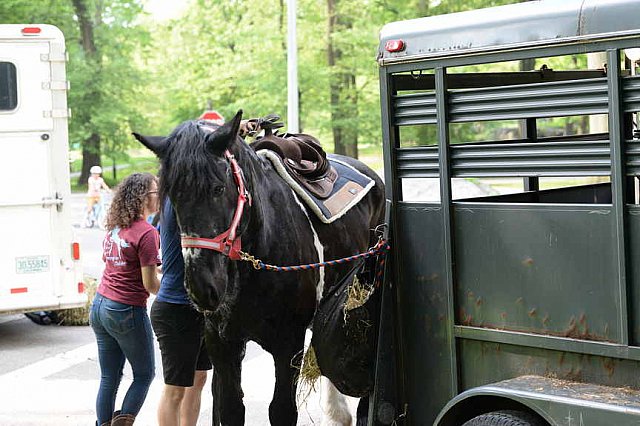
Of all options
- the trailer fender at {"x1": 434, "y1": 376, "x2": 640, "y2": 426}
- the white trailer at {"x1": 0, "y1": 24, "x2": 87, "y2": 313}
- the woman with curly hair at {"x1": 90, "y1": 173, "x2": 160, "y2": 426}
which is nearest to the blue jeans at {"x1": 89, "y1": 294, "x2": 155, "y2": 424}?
the woman with curly hair at {"x1": 90, "y1": 173, "x2": 160, "y2": 426}

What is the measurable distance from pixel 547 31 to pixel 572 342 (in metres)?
1.31

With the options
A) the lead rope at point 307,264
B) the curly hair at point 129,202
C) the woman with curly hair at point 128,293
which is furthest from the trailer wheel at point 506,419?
the curly hair at point 129,202

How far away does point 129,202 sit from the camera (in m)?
6.07

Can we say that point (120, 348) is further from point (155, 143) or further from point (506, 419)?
point (506, 419)

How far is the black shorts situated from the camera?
5.65 metres

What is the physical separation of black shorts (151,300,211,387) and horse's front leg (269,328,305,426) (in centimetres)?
62

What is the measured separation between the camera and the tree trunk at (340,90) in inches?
1217

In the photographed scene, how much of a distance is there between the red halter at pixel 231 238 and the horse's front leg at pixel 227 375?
2.30 feet

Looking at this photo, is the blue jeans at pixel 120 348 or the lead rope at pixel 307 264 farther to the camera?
the blue jeans at pixel 120 348

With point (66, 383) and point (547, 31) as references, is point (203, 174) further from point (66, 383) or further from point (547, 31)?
point (66, 383)

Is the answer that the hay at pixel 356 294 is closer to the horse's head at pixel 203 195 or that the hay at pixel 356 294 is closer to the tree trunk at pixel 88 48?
the horse's head at pixel 203 195

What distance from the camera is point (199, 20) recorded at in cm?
3709

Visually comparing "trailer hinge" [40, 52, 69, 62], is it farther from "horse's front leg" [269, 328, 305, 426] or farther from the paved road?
"horse's front leg" [269, 328, 305, 426]

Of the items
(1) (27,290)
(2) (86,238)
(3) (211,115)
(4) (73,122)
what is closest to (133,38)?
(4) (73,122)
